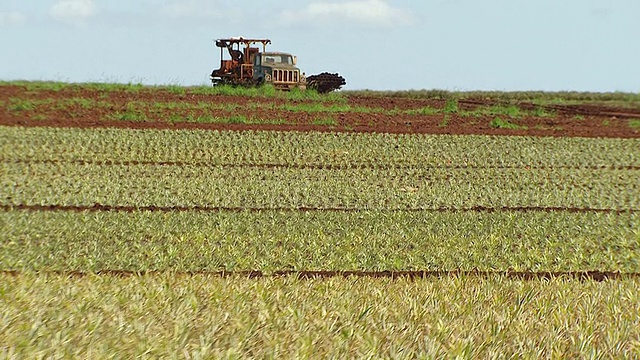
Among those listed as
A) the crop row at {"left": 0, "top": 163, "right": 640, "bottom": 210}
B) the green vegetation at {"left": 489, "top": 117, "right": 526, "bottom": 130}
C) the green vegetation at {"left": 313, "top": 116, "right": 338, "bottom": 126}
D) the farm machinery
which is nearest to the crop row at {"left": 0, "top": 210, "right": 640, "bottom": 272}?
the crop row at {"left": 0, "top": 163, "right": 640, "bottom": 210}

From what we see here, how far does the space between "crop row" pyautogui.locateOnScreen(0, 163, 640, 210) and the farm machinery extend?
60.3ft

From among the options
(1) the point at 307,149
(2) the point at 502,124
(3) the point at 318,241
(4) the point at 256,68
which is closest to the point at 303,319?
(3) the point at 318,241

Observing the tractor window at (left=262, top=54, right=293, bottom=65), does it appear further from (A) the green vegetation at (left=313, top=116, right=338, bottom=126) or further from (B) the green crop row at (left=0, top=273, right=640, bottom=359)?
(B) the green crop row at (left=0, top=273, right=640, bottom=359)

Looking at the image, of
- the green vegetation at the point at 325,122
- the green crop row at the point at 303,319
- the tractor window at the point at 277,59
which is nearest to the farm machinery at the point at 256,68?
the tractor window at the point at 277,59

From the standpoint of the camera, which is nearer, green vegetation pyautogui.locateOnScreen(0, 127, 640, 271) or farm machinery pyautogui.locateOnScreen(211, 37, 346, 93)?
green vegetation pyautogui.locateOnScreen(0, 127, 640, 271)

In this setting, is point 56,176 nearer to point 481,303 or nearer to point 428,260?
point 428,260

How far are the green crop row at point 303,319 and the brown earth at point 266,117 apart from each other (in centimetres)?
1837

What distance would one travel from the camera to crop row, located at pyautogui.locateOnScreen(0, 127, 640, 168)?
19266 mm

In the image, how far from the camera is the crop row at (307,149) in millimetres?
19266

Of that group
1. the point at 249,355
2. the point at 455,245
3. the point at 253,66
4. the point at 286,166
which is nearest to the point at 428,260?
the point at 455,245

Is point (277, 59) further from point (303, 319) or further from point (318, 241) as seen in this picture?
point (303, 319)

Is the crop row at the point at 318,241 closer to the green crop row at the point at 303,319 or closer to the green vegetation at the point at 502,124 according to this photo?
the green crop row at the point at 303,319

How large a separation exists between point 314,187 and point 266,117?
11194 mm

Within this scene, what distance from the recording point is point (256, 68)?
36000mm
